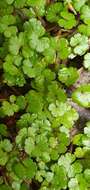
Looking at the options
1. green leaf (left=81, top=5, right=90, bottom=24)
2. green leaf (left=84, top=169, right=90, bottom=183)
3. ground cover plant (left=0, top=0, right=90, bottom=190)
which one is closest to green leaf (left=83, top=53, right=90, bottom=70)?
ground cover plant (left=0, top=0, right=90, bottom=190)

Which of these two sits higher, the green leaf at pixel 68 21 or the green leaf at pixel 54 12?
the green leaf at pixel 54 12

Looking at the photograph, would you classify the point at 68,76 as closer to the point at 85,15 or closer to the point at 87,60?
the point at 87,60

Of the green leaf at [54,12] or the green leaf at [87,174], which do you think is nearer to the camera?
the green leaf at [87,174]

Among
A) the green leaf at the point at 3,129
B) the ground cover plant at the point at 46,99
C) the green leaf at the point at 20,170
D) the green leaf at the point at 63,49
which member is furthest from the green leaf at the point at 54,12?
the green leaf at the point at 20,170

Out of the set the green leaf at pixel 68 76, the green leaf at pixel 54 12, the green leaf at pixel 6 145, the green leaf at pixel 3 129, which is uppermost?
the green leaf at pixel 54 12

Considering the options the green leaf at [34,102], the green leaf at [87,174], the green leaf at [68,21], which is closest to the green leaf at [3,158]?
the green leaf at [34,102]

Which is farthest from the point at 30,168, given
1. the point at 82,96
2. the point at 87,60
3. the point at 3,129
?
the point at 87,60

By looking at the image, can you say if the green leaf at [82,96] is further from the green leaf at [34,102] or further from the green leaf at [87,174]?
the green leaf at [87,174]

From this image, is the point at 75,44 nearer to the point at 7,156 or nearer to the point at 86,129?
the point at 86,129

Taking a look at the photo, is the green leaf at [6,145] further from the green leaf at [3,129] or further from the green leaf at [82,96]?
the green leaf at [82,96]

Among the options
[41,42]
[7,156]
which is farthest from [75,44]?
[7,156]

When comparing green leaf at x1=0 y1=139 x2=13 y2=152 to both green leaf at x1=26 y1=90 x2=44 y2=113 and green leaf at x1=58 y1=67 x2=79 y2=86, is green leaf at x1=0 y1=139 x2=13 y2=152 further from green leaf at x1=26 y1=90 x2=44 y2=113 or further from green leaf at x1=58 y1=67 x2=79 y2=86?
green leaf at x1=58 y1=67 x2=79 y2=86
